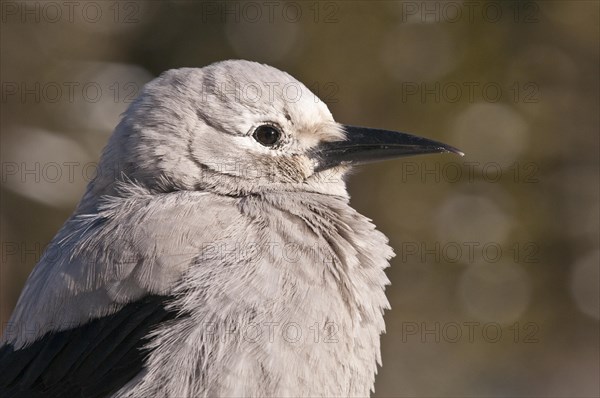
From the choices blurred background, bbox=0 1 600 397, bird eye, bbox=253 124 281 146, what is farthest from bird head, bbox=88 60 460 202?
blurred background, bbox=0 1 600 397

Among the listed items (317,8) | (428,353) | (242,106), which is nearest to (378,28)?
(317,8)

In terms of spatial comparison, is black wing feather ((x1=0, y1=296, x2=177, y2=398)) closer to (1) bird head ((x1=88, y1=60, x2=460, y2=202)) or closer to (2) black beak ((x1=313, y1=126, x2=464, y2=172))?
(1) bird head ((x1=88, y1=60, x2=460, y2=202))

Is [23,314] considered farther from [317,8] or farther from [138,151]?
[317,8]

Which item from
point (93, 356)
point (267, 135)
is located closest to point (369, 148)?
point (267, 135)


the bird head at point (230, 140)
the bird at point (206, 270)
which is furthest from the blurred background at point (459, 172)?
the bird at point (206, 270)

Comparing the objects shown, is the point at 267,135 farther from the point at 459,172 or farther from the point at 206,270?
the point at 459,172

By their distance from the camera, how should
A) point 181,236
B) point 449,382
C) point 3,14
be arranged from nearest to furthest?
point 181,236, point 449,382, point 3,14
